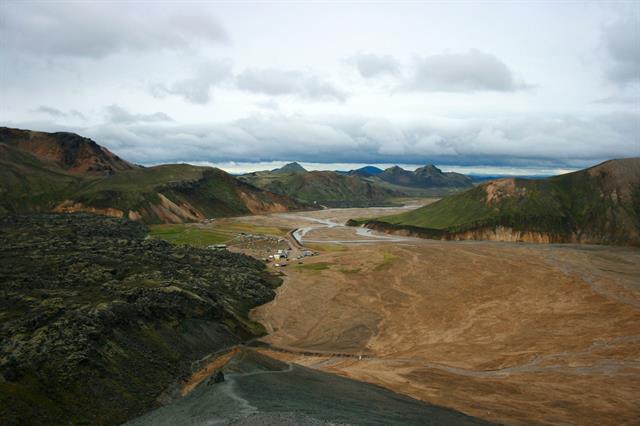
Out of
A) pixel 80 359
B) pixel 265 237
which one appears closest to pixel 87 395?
pixel 80 359

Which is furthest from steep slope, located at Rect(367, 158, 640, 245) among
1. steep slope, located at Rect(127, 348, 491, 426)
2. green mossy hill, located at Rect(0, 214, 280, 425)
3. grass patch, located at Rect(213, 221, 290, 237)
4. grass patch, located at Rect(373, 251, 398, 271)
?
steep slope, located at Rect(127, 348, 491, 426)

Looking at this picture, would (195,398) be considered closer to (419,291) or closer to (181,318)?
(181,318)

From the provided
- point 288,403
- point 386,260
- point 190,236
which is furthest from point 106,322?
point 190,236

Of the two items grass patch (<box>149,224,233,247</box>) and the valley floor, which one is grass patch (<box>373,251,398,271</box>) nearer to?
the valley floor

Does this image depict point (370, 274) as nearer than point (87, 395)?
No

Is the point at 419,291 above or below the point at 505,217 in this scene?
below

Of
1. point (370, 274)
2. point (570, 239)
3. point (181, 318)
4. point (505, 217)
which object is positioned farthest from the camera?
point (505, 217)

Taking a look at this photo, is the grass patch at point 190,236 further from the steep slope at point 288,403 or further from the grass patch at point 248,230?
the steep slope at point 288,403
